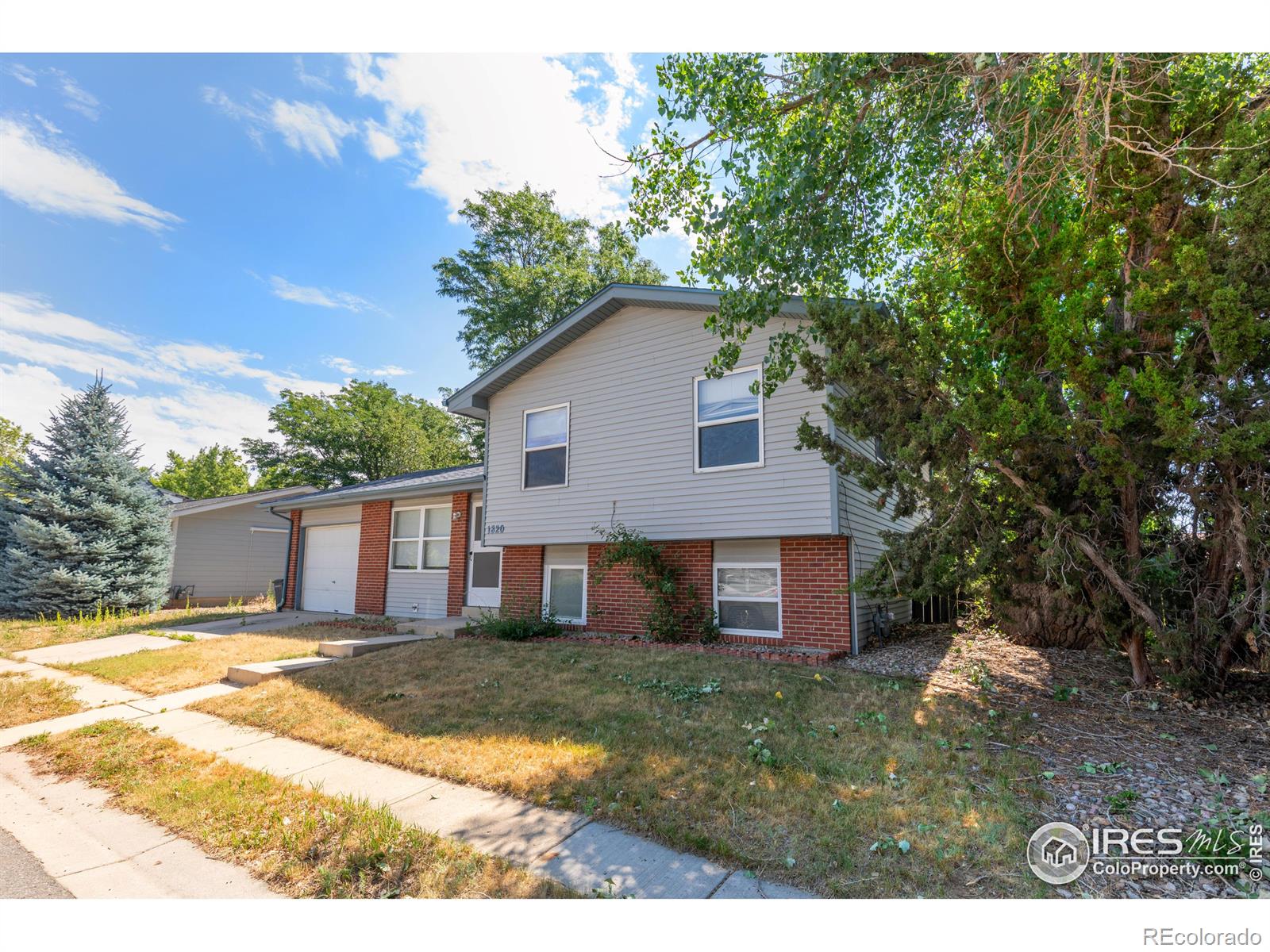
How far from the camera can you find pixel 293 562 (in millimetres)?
15289

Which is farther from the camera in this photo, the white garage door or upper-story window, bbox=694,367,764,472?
the white garage door

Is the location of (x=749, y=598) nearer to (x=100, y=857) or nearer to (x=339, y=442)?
(x=100, y=857)

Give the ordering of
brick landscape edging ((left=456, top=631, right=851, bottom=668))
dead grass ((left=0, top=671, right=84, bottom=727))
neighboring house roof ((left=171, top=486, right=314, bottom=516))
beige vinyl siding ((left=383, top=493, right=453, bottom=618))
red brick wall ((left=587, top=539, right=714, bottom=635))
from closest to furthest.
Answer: dead grass ((left=0, top=671, right=84, bottom=727)) → brick landscape edging ((left=456, top=631, right=851, bottom=668)) → red brick wall ((left=587, top=539, right=714, bottom=635)) → beige vinyl siding ((left=383, top=493, right=453, bottom=618)) → neighboring house roof ((left=171, top=486, right=314, bottom=516))

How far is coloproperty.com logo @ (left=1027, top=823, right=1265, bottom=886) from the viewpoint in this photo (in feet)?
8.55

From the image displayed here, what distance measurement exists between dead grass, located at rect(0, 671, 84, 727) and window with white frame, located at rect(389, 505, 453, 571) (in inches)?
240

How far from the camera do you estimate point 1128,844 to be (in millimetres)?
2818

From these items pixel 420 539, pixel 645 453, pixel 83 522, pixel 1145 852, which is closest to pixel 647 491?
pixel 645 453

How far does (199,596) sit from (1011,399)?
21543 millimetres

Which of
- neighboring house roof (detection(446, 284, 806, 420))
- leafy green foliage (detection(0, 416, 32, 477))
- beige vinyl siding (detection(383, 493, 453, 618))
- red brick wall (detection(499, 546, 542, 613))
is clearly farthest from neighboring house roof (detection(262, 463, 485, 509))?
leafy green foliage (detection(0, 416, 32, 477))

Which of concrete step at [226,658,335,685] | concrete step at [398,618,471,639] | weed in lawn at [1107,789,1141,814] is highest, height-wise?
concrete step at [398,618,471,639]

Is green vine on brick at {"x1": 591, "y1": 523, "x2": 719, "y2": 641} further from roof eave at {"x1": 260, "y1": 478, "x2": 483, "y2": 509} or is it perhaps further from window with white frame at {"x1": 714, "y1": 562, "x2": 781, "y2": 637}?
roof eave at {"x1": 260, "y1": 478, "x2": 483, "y2": 509}
